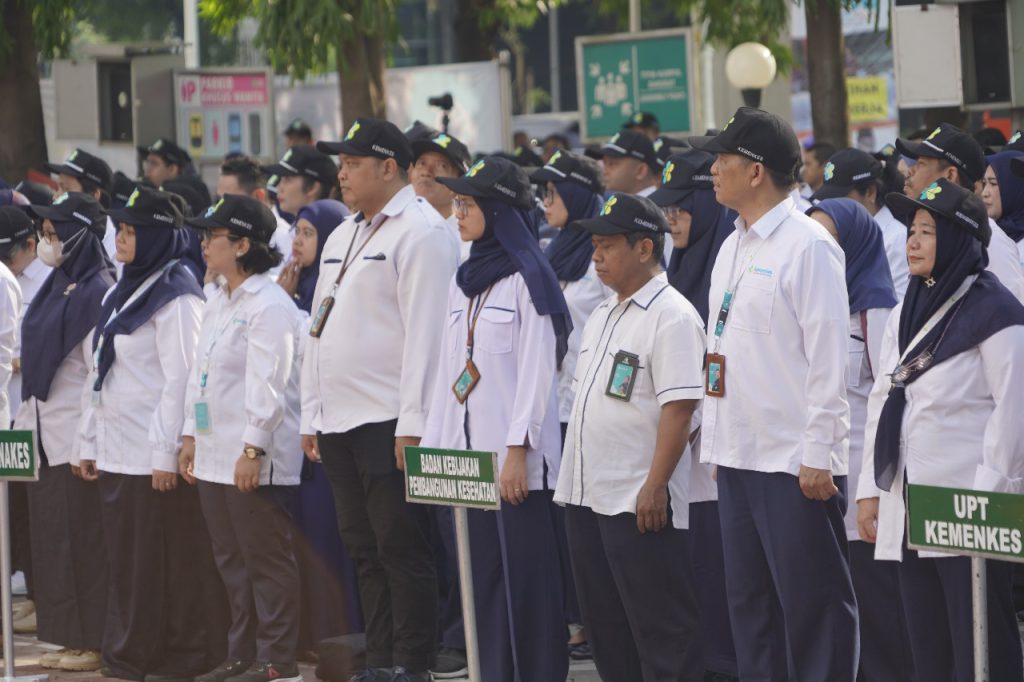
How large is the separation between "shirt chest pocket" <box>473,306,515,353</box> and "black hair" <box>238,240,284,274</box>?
1519 mm

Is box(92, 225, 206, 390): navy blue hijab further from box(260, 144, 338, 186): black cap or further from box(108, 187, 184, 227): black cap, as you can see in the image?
box(260, 144, 338, 186): black cap

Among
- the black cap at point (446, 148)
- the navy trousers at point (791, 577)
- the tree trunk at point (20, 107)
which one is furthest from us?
the tree trunk at point (20, 107)

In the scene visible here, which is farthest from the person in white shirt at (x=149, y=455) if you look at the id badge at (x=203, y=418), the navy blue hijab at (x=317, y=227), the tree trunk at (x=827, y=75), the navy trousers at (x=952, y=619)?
the tree trunk at (x=827, y=75)

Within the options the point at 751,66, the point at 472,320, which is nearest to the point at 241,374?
the point at 472,320

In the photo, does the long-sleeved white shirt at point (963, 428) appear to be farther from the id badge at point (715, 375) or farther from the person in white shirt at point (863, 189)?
the person in white shirt at point (863, 189)

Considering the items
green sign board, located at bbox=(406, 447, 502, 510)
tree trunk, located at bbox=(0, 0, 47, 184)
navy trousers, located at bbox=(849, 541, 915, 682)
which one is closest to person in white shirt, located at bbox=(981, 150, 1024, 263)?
navy trousers, located at bbox=(849, 541, 915, 682)

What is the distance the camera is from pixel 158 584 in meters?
8.35

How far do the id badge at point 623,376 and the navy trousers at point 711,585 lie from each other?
1326 mm

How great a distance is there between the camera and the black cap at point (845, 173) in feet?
26.7

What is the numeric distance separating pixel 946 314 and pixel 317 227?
419cm

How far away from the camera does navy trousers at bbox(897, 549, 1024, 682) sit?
544 cm

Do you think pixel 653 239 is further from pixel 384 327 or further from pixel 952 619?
pixel 952 619

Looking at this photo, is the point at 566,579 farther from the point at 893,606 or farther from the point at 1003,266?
the point at 1003,266

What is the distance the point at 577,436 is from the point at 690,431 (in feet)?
1.63
